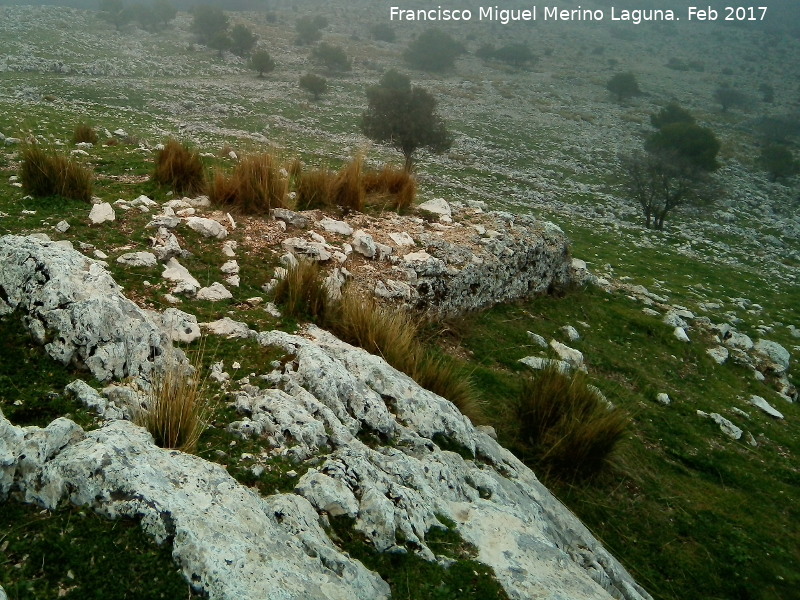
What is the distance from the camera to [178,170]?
786cm

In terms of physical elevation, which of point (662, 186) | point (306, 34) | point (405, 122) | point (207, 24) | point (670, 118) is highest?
point (306, 34)

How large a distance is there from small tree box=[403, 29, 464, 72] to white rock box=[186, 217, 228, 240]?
251 feet

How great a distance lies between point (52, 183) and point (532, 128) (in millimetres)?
47368

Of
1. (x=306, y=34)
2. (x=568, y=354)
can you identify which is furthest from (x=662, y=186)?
(x=306, y=34)

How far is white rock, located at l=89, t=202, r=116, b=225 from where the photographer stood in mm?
6090

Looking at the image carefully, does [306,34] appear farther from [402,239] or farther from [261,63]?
[402,239]

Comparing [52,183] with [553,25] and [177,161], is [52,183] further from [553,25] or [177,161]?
[553,25]

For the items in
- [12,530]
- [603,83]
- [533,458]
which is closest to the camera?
[12,530]

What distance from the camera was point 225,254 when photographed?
20.2 ft

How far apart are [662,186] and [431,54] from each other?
185ft

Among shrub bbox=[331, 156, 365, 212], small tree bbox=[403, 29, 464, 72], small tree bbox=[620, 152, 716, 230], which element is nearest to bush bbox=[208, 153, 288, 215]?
shrub bbox=[331, 156, 365, 212]

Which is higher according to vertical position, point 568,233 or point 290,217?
point 290,217

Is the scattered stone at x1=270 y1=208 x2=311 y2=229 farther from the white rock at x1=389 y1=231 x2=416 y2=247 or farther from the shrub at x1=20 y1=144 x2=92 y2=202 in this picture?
the shrub at x1=20 y1=144 x2=92 y2=202

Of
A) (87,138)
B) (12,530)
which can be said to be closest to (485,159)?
(87,138)
